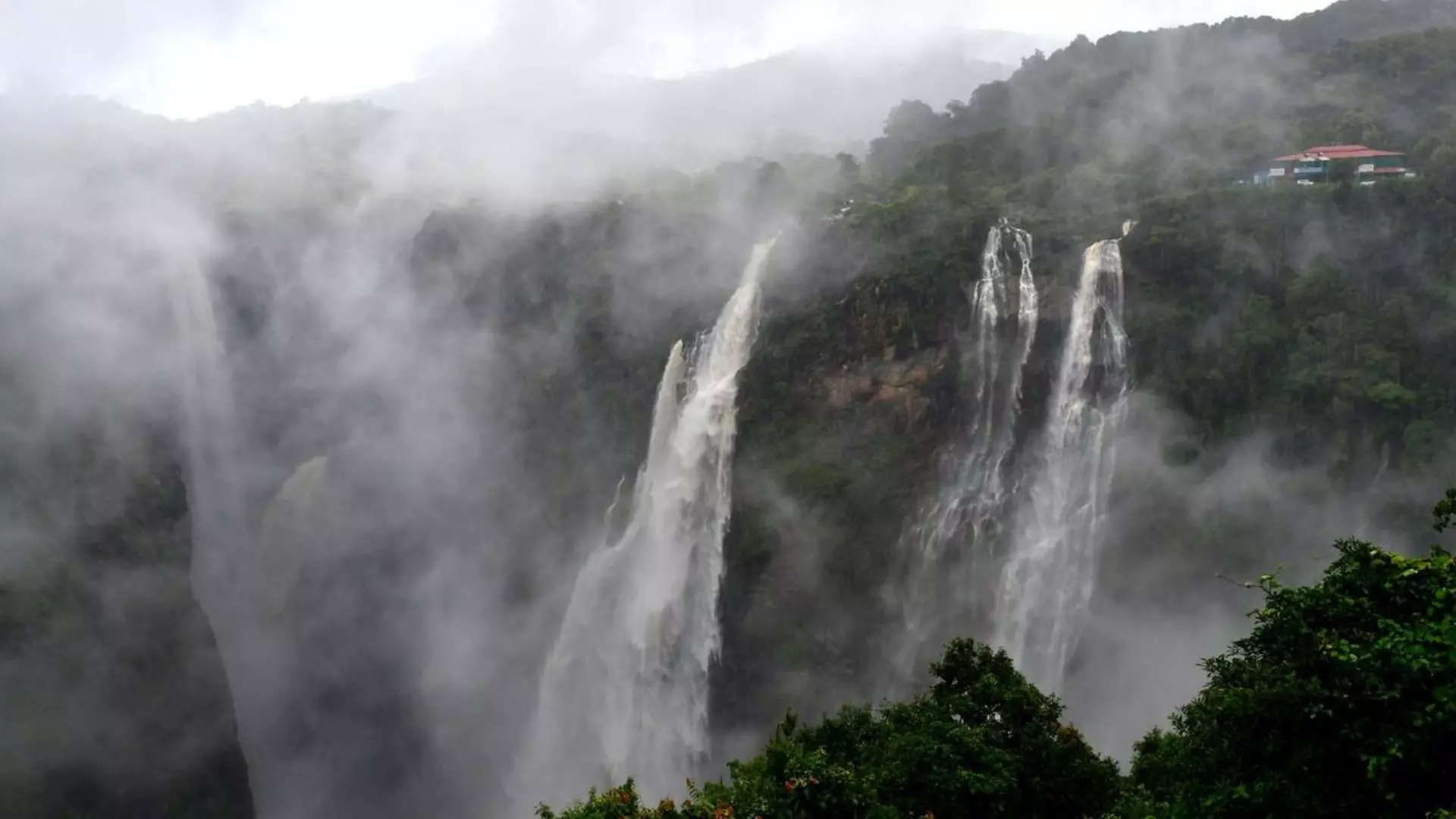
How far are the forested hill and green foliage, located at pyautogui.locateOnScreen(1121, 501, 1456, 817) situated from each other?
19819 millimetres

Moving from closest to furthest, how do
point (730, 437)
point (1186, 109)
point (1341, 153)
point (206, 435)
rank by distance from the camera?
point (1341, 153) → point (730, 437) → point (206, 435) → point (1186, 109)

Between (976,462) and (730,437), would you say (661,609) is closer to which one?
(730,437)

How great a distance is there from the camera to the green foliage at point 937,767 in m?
12.5

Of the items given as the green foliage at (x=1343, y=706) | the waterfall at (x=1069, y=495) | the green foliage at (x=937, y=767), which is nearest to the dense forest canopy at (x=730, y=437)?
the green foliage at (x=937, y=767)

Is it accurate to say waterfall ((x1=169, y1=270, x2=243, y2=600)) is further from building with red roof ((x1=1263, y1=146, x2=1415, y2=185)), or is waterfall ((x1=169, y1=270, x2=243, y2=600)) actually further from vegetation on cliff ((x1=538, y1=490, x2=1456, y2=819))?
building with red roof ((x1=1263, y1=146, x2=1415, y2=185))

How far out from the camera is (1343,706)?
31.8 feet

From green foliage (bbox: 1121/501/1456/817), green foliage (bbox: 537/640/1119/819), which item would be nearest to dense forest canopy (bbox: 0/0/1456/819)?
green foliage (bbox: 537/640/1119/819)

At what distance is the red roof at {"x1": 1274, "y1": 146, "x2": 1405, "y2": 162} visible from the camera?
1118 inches

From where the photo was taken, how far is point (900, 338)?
1131 inches

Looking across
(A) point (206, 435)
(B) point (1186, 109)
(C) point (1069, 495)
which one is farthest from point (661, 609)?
(B) point (1186, 109)

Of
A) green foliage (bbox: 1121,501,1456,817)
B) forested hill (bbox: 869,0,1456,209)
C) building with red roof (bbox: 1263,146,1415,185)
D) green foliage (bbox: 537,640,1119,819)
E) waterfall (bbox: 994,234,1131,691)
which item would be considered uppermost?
forested hill (bbox: 869,0,1456,209)

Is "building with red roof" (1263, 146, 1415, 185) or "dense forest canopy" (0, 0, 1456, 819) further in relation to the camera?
"building with red roof" (1263, 146, 1415, 185)

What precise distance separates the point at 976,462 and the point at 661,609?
30.5 feet

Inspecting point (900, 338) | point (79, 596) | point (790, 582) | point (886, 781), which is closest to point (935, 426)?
point (900, 338)
